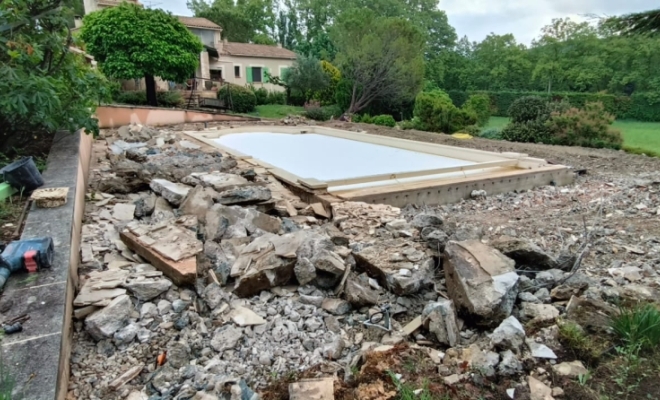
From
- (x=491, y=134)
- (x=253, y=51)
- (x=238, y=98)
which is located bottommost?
(x=491, y=134)

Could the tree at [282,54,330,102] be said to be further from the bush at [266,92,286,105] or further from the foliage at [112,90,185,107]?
the foliage at [112,90,185,107]

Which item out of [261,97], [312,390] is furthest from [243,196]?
[261,97]

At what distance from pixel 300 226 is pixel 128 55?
11.2m

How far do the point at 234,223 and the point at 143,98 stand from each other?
13829 mm

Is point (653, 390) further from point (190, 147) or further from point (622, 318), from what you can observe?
point (190, 147)

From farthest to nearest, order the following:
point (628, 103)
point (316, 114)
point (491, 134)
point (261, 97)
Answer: point (261, 97), point (628, 103), point (316, 114), point (491, 134)

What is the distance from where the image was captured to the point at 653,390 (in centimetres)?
150

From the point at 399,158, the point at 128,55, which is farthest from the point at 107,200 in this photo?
the point at 128,55

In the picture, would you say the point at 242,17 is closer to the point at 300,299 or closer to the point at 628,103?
the point at 628,103

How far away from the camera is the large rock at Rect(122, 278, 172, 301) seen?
208 cm

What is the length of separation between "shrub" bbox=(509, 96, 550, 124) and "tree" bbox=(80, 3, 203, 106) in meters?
9.55

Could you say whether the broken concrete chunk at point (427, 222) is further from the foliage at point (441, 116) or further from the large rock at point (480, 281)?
the foliage at point (441, 116)

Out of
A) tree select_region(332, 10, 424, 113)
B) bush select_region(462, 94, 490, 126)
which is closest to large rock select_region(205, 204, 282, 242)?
bush select_region(462, 94, 490, 126)

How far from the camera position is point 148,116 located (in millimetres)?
11016
